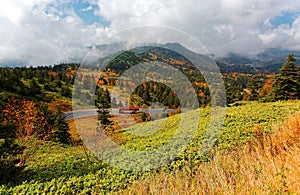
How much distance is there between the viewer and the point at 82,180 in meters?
6.31

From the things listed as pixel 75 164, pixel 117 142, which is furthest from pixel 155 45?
pixel 75 164

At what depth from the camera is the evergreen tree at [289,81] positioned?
2375 cm

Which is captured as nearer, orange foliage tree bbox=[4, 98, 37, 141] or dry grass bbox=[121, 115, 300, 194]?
dry grass bbox=[121, 115, 300, 194]

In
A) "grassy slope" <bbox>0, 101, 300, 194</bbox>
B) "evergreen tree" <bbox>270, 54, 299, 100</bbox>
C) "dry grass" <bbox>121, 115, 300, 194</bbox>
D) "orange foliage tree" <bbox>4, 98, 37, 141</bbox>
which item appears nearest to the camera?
"dry grass" <bbox>121, 115, 300, 194</bbox>

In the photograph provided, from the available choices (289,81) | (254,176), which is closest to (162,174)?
(254,176)

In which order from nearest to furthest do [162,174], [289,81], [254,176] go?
[254,176] → [162,174] → [289,81]

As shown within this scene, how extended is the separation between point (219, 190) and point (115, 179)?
323cm

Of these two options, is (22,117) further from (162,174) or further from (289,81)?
(289,81)

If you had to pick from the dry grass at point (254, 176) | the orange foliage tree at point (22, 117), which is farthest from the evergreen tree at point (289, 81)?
the orange foliage tree at point (22, 117)

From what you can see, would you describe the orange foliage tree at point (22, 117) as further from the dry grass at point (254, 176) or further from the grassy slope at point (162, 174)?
the dry grass at point (254, 176)

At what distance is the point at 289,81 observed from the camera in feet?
79.2

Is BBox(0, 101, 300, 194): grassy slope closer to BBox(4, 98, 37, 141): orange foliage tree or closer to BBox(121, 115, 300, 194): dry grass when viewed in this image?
BBox(121, 115, 300, 194): dry grass

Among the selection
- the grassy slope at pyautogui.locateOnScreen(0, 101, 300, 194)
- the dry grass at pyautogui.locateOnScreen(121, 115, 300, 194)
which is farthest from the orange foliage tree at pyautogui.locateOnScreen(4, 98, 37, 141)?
the dry grass at pyautogui.locateOnScreen(121, 115, 300, 194)

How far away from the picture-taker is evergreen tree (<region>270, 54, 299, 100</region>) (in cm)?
2375
